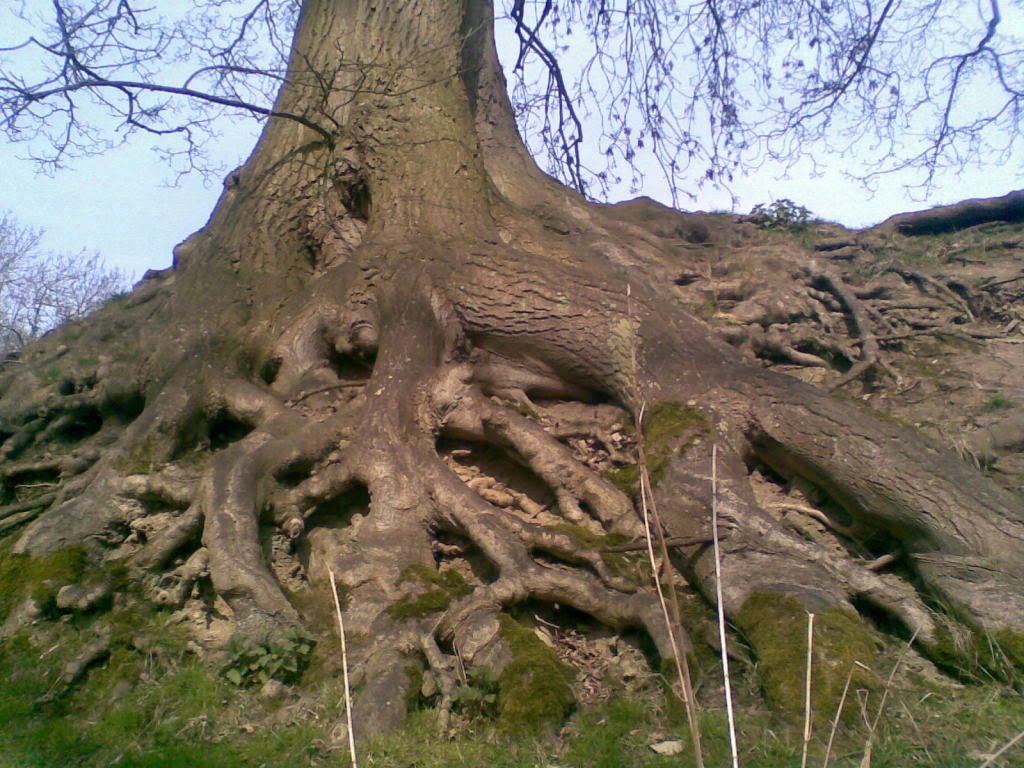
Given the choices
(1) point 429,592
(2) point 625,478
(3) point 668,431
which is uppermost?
(3) point 668,431

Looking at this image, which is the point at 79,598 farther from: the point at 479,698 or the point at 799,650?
the point at 799,650

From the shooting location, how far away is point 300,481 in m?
4.24

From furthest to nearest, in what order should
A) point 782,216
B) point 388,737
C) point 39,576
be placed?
point 782,216 < point 39,576 < point 388,737

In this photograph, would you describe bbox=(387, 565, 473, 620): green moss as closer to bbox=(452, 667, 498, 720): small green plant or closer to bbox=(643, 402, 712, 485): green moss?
bbox=(452, 667, 498, 720): small green plant

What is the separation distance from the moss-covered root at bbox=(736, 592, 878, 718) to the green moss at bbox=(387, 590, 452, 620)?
1.24 meters

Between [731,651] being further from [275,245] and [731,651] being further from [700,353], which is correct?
[275,245]

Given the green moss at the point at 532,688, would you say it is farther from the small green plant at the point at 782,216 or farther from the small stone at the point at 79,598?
the small green plant at the point at 782,216

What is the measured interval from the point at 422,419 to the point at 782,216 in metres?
5.95

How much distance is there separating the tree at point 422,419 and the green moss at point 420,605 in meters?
0.01

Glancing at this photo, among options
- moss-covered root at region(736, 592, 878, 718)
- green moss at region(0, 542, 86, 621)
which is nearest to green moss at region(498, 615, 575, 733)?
moss-covered root at region(736, 592, 878, 718)

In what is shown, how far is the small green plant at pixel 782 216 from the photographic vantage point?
8.70 meters

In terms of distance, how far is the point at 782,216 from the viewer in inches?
347

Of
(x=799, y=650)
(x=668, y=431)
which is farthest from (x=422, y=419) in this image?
(x=799, y=650)

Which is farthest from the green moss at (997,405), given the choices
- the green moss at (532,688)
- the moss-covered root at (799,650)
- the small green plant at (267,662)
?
the small green plant at (267,662)
